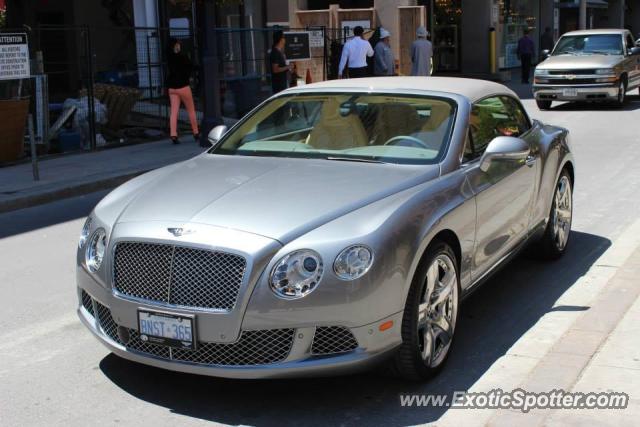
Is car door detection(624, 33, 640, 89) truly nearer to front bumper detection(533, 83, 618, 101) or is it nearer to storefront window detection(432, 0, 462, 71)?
front bumper detection(533, 83, 618, 101)

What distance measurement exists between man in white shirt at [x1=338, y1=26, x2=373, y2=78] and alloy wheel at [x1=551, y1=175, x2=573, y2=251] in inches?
466

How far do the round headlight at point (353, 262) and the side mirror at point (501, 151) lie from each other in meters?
1.54

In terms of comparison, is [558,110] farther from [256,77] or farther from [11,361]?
[11,361]

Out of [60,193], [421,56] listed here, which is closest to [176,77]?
[60,193]

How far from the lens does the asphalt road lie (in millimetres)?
4355

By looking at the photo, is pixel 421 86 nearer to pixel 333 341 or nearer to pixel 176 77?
pixel 333 341

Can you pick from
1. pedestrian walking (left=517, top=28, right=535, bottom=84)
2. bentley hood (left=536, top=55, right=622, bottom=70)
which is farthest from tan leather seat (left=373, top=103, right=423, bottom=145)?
pedestrian walking (left=517, top=28, right=535, bottom=84)

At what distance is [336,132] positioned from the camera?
18.6 feet

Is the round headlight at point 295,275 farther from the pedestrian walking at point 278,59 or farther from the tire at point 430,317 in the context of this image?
the pedestrian walking at point 278,59

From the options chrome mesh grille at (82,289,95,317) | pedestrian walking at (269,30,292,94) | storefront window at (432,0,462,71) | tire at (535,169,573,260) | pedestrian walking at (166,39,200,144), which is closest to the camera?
chrome mesh grille at (82,289,95,317)

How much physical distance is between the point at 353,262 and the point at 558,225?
136 inches

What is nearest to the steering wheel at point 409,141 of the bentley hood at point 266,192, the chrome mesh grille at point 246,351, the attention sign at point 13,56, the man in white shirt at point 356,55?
the bentley hood at point 266,192

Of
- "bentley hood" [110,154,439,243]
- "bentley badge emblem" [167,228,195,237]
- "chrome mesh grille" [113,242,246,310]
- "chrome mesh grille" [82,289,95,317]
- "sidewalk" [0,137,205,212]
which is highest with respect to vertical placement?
"bentley hood" [110,154,439,243]

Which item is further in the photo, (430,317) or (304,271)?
(430,317)
